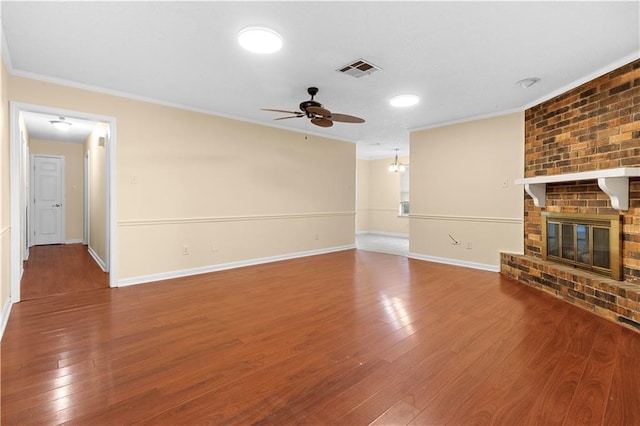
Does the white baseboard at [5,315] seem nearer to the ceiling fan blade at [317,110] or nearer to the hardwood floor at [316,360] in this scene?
the hardwood floor at [316,360]

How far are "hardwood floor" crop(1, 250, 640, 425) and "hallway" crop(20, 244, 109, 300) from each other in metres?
0.39

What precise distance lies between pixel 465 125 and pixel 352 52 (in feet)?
10.4

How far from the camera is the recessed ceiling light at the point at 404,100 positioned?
4.04 m

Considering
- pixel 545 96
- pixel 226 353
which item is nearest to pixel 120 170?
pixel 226 353

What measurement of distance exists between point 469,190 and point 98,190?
624 centimetres

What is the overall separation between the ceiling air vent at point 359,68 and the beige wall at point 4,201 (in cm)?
307

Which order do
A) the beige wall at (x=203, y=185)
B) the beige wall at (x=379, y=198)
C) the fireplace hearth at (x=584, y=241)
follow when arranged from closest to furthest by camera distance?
the fireplace hearth at (x=584, y=241) → the beige wall at (x=203, y=185) → the beige wall at (x=379, y=198)

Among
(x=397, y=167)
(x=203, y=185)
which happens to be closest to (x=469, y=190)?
(x=397, y=167)

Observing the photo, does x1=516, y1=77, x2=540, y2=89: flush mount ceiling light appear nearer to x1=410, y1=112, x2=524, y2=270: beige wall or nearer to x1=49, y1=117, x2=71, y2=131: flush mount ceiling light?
x1=410, y1=112, x2=524, y2=270: beige wall

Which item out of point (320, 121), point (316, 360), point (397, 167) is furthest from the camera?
point (397, 167)

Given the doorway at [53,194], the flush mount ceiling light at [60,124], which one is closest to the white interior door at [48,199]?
the doorway at [53,194]

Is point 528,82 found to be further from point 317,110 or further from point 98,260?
point 98,260

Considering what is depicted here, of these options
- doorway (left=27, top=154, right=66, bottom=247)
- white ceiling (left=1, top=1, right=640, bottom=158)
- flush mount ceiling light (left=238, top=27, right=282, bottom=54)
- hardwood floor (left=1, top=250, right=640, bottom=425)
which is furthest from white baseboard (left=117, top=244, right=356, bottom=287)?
doorway (left=27, top=154, right=66, bottom=247)

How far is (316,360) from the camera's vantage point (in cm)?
216
